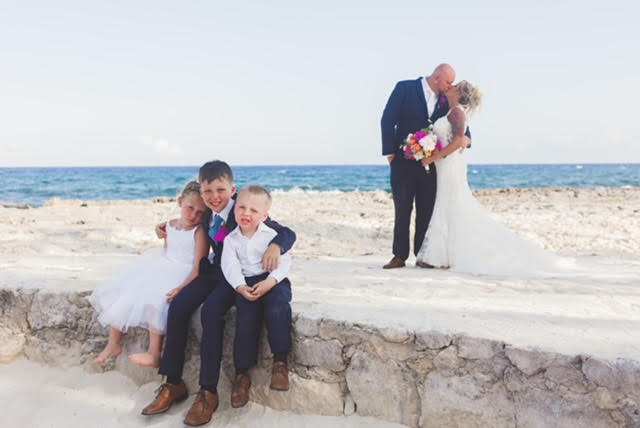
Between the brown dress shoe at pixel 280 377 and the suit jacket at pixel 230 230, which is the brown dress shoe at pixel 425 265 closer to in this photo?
the suit jacket at pixel 230 230

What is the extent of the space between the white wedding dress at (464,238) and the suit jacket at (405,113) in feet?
0.53

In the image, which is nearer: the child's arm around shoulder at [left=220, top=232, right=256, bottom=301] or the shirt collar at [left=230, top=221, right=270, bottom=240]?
the child's arm around shoulder at [left=220, top=232, right=256, bottom=301]

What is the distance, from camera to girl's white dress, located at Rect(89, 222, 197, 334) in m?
3.35

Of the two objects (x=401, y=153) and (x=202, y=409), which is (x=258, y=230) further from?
(x=401, y=153)

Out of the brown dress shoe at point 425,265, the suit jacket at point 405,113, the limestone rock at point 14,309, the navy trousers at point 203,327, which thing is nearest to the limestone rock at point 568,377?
the navy trousers at point 203,327

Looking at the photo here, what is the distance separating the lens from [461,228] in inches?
207

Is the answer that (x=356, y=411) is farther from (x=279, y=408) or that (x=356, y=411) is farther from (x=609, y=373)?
(x=609, y=373)

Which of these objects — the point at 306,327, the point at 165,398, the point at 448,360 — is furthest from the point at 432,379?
the point at 165,398

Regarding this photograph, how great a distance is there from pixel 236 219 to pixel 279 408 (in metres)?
1.22

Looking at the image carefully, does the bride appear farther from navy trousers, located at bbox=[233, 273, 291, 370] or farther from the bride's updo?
navy trousers, located at bbox=[233, 273, 291, 370]

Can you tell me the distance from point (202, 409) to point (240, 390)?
0.79ft

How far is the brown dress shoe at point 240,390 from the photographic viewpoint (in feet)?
10.00

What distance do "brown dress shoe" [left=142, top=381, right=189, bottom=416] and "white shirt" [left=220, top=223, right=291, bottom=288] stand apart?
74 centimetres

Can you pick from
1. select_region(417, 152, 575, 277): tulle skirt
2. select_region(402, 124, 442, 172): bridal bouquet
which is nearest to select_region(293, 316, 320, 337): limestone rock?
select_region(417, 152, 575, 277): tulle skirt
